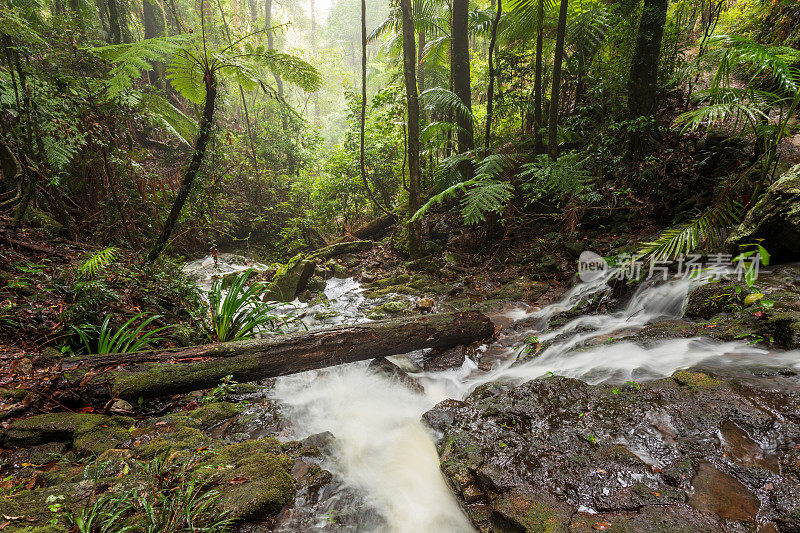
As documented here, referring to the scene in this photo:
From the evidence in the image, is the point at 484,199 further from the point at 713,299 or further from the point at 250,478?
the point at 250,478

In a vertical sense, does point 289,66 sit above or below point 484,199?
above

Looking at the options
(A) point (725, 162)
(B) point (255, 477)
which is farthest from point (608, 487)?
(A) point (725, 162)

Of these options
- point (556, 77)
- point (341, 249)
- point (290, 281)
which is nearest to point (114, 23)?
point (341, 249)

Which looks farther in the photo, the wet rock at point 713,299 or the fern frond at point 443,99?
the fern frond at point 443,99

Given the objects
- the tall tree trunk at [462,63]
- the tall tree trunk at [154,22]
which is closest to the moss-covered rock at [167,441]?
the tall tree trunk at [462,63]

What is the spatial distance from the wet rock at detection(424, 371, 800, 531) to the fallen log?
713 centimetres

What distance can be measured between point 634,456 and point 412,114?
6.29 meters

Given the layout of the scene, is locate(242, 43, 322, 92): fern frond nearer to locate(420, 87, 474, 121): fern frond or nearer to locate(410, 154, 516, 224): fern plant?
locate(410, 154, 516, 224): fern plant

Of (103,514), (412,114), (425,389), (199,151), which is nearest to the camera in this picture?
(103,514)

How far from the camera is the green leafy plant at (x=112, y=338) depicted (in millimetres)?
3158

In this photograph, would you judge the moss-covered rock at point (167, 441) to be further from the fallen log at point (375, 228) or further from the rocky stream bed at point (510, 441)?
the fallen log at point (375, 228)

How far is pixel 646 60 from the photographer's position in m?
5.54

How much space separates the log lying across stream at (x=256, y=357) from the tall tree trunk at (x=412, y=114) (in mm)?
3394

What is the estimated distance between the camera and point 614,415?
7.61 feet
